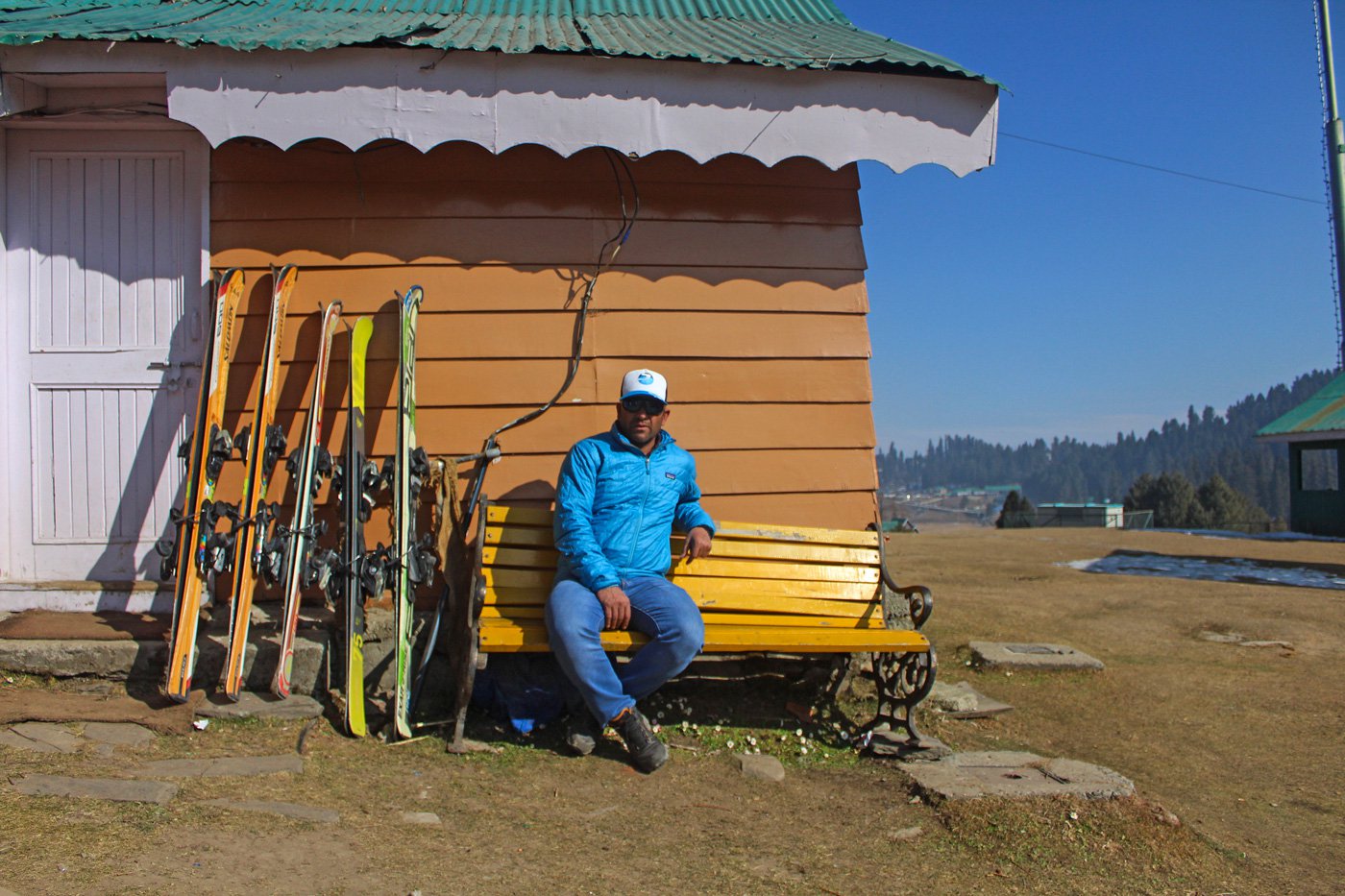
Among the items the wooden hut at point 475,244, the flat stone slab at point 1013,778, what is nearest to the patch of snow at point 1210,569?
the wooden hut at point 475,244

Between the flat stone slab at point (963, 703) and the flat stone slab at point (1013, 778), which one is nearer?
the flat stone slab at point (1013, 778)

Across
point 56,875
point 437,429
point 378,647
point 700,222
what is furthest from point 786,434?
point 56,875

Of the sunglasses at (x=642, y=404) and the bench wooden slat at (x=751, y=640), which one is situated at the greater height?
the sunglasses at (x=642, y=404)

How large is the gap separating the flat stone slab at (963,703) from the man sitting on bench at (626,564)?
1615 millimetres

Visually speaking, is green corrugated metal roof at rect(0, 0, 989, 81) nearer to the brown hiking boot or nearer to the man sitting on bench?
the man sitting on bench

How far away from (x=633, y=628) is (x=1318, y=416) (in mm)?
22474

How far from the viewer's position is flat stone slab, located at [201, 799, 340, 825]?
10.9 ft

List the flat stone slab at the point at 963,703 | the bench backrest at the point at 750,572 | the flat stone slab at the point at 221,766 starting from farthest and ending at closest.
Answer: the flat stone slab at the point at 963,703 < the bench backrest at the point at 750,572 < the flat stone slab at the point at 221,766

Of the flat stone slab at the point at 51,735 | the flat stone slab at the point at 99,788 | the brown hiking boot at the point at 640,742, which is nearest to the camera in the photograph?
the flat stone slab at the point at 99,788

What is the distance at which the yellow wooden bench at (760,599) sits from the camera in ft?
13.9

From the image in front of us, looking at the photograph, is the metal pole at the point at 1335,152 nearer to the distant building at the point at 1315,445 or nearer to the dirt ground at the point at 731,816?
the distant building at the point at 1315,445

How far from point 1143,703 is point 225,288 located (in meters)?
5.18

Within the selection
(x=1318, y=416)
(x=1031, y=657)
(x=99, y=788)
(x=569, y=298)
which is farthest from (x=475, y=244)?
(x=1318, y=416)

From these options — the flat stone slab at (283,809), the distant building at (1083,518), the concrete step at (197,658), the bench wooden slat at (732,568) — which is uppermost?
the bench wooden slat at (732,568)
